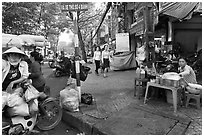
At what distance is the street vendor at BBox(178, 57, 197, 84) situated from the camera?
4191mm

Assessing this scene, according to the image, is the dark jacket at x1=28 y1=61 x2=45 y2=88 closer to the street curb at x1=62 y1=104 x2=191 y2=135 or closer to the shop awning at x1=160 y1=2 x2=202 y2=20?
the street curb at x1=62 y1=104 x2=191 y2=135

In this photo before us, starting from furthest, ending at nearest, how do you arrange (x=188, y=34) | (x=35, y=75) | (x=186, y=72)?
(x=188, y=34) < (x=186, y=72) < (x=35, y=75)

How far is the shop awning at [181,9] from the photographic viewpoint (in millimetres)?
5094

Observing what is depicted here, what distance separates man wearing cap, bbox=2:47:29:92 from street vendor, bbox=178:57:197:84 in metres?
3.80

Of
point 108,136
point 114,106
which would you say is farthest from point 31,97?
point 114,106

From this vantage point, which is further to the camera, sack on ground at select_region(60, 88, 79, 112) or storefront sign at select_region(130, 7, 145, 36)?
storefront sign at select_region(130, 7, 145, 36)

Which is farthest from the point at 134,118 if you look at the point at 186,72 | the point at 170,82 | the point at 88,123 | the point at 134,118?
the point at 186,72

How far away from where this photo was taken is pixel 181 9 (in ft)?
17.9

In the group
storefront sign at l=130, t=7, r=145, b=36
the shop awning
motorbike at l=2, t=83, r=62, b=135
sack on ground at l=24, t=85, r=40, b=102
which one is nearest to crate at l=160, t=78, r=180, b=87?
storefront sign at l=130, t=7, r=145, b=36

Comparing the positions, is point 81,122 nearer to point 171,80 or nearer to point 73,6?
point 171,80

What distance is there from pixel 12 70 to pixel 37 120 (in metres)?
1.18

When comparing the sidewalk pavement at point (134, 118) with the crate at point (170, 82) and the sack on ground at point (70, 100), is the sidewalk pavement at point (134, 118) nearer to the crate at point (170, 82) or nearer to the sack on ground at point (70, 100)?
the sack on ground at point (70, 100)

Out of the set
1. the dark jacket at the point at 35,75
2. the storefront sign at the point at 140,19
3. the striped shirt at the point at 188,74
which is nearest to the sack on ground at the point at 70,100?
the dark jacket at the point at 35,75

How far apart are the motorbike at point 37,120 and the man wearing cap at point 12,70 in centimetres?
17
